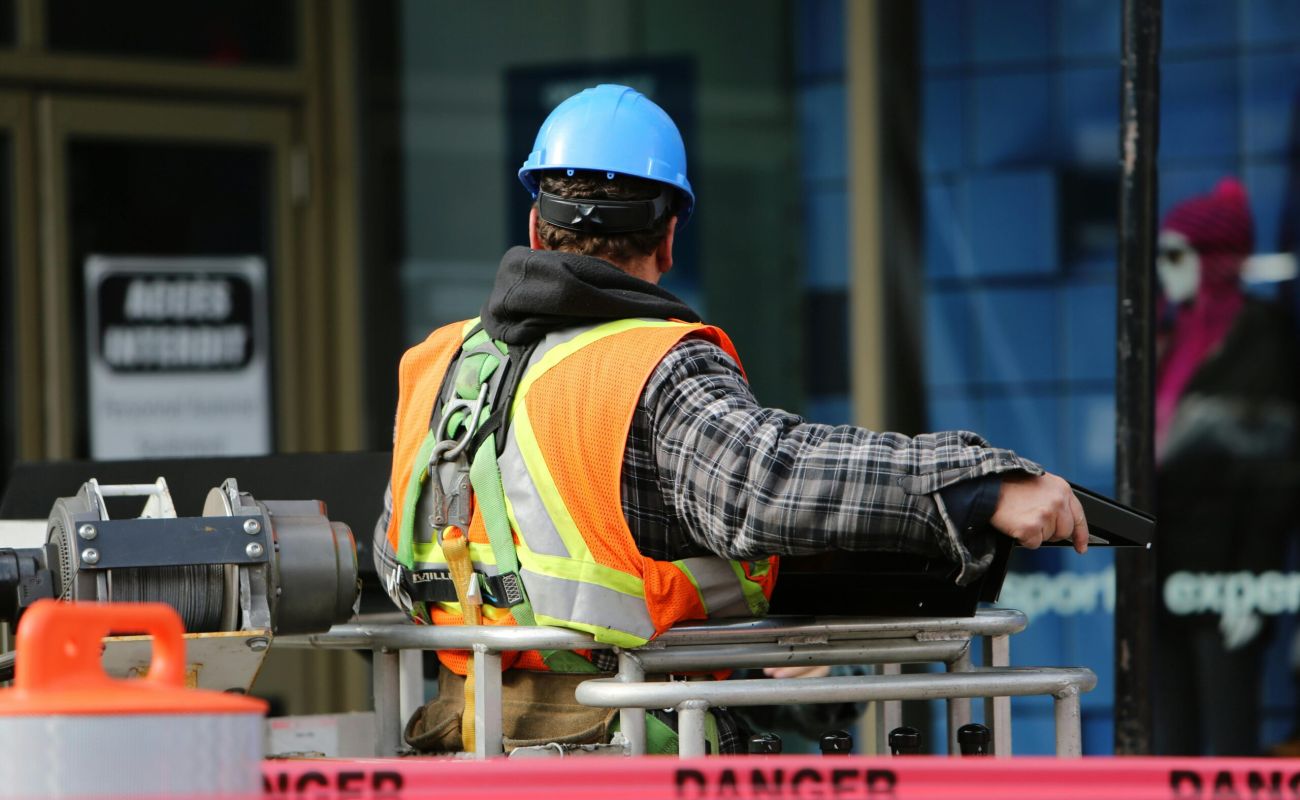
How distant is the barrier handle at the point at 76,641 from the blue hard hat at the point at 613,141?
58.0 inches

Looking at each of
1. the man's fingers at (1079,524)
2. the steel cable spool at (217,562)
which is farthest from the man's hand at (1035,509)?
the steel cable spool at (217,562)

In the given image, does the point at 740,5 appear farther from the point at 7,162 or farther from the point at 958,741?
the point at 958,741

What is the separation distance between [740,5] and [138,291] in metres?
2.60

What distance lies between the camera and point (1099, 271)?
6332mm

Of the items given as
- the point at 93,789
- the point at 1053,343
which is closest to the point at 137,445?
the point at 1053,343

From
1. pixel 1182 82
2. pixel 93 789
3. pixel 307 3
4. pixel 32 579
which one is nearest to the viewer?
pixel 93 789

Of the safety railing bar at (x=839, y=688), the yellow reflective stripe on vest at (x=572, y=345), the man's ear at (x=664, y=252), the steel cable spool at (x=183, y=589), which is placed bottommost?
the safety railing bar at (x=839, y=688)

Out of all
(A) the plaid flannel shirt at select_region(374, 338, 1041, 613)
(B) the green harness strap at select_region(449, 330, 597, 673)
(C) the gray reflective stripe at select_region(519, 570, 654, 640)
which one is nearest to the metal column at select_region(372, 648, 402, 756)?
(B) the green harness strap at select_region(449, 330, 597, 673)

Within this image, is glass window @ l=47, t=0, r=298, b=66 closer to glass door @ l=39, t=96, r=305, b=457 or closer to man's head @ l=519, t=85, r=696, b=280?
glass door @ l=39, t=96, r=305, b=457

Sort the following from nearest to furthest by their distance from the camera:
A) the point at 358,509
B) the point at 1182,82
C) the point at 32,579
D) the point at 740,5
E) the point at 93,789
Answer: the point at 93,789, the point at 32,579, the point at 358,509, the point at 1182,82, the point at 740,5

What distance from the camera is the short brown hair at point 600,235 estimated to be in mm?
3154

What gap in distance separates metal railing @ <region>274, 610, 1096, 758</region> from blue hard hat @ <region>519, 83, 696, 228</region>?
2.65 feet

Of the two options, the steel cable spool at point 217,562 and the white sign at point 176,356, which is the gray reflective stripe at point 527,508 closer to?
the steel cable spool at point 217,562

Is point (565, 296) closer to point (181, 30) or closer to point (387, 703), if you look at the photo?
point (387, 703)
